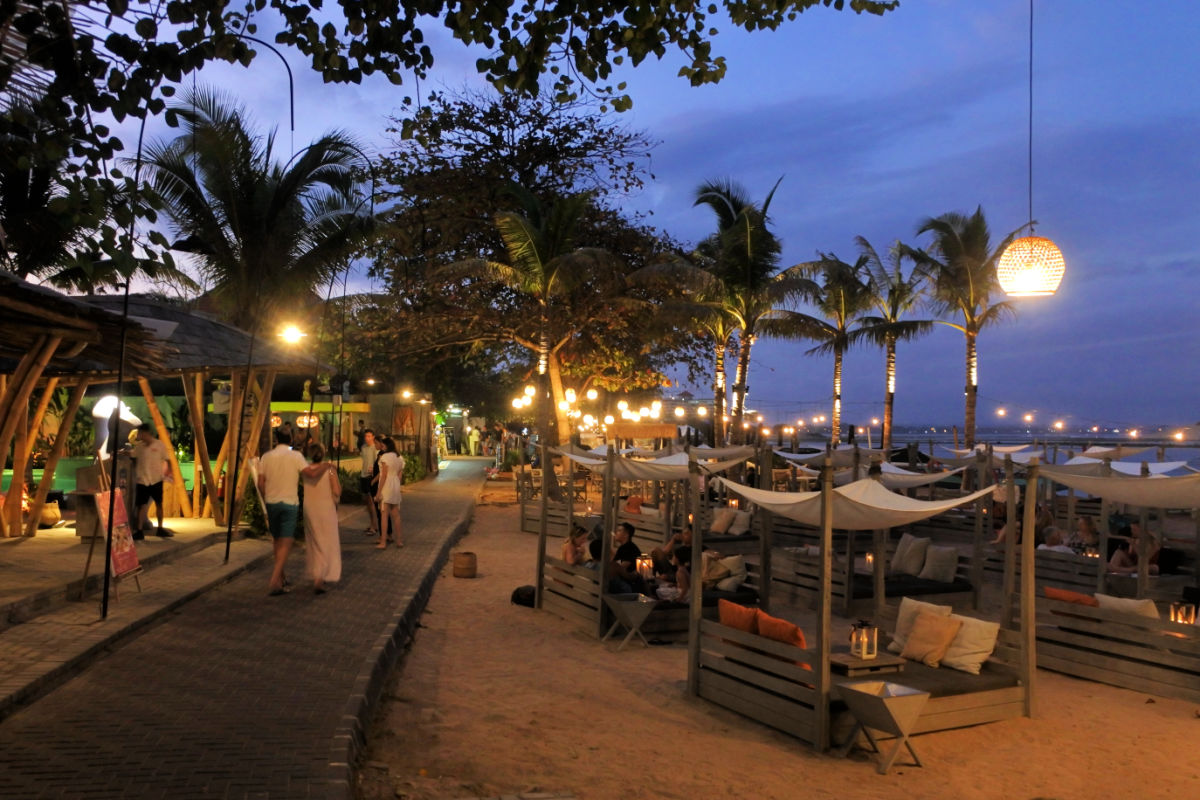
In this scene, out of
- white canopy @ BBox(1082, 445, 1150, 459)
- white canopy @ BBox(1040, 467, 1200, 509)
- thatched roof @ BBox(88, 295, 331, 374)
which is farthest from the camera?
white canopy @ BBox(1082, 445, 1150, 459)

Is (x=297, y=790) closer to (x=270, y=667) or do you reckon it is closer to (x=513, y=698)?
(x=270, y=667)

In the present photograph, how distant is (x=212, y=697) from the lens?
646 centimetres

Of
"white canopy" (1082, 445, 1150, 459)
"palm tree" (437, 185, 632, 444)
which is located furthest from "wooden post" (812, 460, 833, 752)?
"palm tree" (437, 185, 632, 444)

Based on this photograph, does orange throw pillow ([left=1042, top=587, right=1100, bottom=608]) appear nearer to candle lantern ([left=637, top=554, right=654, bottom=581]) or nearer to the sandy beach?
the sandy beach

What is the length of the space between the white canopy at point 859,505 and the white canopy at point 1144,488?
162 cm

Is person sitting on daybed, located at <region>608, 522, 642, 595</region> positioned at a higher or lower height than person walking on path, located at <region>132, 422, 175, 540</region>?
lower

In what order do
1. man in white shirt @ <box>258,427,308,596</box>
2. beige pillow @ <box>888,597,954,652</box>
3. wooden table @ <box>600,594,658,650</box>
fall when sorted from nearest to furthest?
beige pillow @ <box>888,597,954,652</box>, wooden table @ <box>600,594,658,650</box>, man in white shirt @ <box>258,427,308,596</box>

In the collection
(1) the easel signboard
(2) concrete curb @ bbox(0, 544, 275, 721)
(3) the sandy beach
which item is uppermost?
(1) the easel signboard

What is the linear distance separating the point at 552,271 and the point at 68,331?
14.7 meters

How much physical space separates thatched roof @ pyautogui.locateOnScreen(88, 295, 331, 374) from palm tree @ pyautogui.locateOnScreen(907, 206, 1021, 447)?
23.2 metres

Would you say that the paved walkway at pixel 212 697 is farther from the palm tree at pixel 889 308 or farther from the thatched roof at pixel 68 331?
the palm tree at pixel 889 308

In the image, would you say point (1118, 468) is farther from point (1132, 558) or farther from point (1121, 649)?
point (1121, 649)

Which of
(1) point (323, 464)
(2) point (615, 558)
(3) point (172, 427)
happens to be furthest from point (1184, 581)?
(3) point (172, 427)

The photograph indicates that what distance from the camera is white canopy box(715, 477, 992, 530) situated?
8.16 m
